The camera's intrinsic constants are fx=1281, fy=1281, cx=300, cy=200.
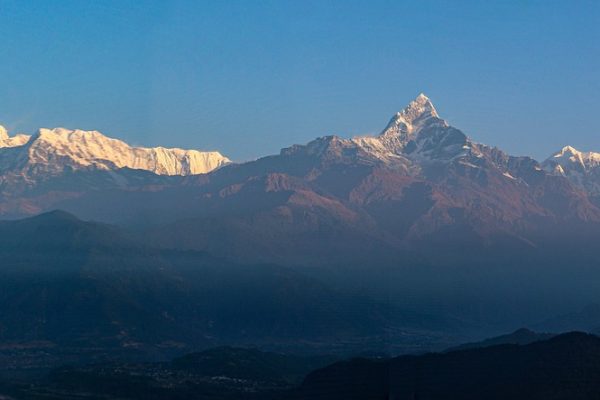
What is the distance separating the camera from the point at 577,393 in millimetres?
195625

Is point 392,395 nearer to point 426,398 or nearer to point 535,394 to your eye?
point 426,398

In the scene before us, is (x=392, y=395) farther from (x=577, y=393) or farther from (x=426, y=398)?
(x=577, y=393)

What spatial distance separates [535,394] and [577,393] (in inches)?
259

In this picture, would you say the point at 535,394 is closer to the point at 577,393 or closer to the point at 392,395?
the point at 577,393

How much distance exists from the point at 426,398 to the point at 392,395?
1083 centimetres

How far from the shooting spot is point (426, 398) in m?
200

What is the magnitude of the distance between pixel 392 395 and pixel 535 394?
24079mm

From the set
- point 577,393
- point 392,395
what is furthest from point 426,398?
point 577,393

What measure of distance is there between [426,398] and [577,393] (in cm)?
2305

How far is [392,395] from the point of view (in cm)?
19062

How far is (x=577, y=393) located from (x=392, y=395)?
2905 cm

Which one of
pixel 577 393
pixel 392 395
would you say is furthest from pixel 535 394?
pixel 392 395

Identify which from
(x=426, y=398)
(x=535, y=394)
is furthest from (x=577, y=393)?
(x=426, y=398)
